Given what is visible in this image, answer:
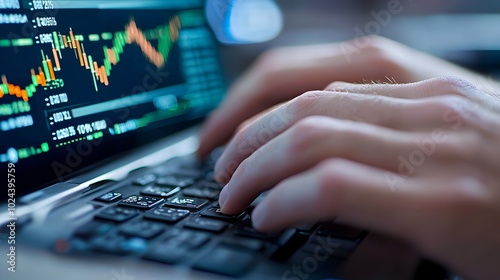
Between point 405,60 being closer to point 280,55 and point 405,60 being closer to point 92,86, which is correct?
point 280,55

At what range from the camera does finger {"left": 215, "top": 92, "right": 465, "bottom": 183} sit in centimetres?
46

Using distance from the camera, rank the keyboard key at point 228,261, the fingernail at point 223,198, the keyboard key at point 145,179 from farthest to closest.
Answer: the keyboard key at point 145,179
the fingernail at point 223,198
the keyboard key at point 228,261

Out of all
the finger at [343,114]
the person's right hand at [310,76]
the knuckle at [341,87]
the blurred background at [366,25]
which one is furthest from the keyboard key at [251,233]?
the blurred background at [366,25]

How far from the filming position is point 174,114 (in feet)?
2.67

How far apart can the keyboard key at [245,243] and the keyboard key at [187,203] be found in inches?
3.4

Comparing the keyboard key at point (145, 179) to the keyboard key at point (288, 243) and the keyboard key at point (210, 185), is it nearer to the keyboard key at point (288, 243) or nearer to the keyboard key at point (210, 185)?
the keyboard key at point (210, 185)

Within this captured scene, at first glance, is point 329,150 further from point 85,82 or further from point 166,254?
point 85,82

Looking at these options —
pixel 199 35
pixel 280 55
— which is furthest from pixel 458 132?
pixel 199 35

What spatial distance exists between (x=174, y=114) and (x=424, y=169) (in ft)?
1.63

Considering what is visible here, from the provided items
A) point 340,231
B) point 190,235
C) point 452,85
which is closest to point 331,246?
point 340,231

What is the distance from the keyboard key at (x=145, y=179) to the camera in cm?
58

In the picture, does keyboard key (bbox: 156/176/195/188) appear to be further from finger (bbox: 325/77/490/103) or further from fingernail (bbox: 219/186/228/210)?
finger (bbox: 325/77/490/103)

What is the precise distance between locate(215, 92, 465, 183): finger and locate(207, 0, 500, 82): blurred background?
1.89ft

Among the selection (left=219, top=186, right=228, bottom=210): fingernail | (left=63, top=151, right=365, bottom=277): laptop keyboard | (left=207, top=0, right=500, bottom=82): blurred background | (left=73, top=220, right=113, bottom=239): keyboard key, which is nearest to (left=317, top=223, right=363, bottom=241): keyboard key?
(left=63, top=151, right=365, bottom=277): laptop keyboard
